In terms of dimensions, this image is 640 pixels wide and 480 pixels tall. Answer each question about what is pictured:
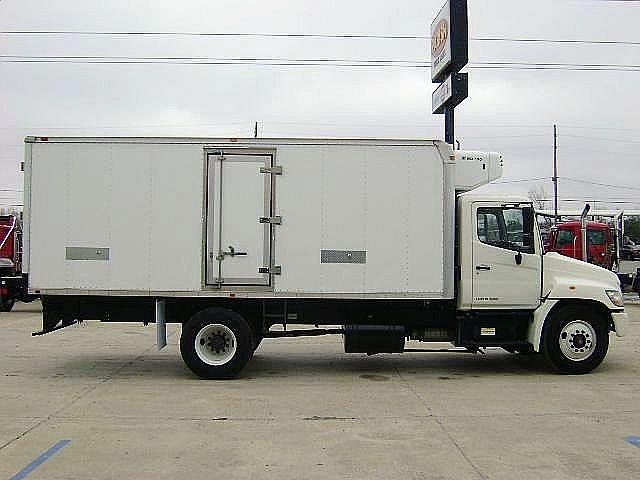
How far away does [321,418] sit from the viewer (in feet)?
27.8

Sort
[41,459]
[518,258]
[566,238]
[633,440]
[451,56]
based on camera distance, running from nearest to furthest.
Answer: [41,459]
[633,440]
[518,258]
[451,56]
[566,238]

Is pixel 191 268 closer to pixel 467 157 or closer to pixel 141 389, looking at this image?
pixel 141 389

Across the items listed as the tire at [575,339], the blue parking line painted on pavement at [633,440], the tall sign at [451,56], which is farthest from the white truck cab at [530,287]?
the tall sign at [451,56]

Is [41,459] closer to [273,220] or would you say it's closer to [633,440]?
[273,220]

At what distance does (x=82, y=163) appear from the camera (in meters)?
10.8

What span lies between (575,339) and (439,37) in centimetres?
1318

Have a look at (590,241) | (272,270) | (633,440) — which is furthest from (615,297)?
(590,241)

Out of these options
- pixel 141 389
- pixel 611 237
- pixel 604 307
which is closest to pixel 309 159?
pixel 141 389

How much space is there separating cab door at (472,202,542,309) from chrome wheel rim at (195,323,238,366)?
3.55m

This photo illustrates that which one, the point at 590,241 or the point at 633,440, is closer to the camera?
the point at 633,440

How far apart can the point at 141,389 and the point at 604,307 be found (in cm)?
674

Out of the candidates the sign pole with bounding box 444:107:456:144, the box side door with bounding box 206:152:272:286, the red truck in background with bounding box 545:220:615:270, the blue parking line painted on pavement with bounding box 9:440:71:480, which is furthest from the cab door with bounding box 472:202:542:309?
the red truck in background with bounding box 545:220:615:270

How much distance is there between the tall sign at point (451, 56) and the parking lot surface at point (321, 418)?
9644mm

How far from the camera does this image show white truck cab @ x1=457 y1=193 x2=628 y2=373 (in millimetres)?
11047
